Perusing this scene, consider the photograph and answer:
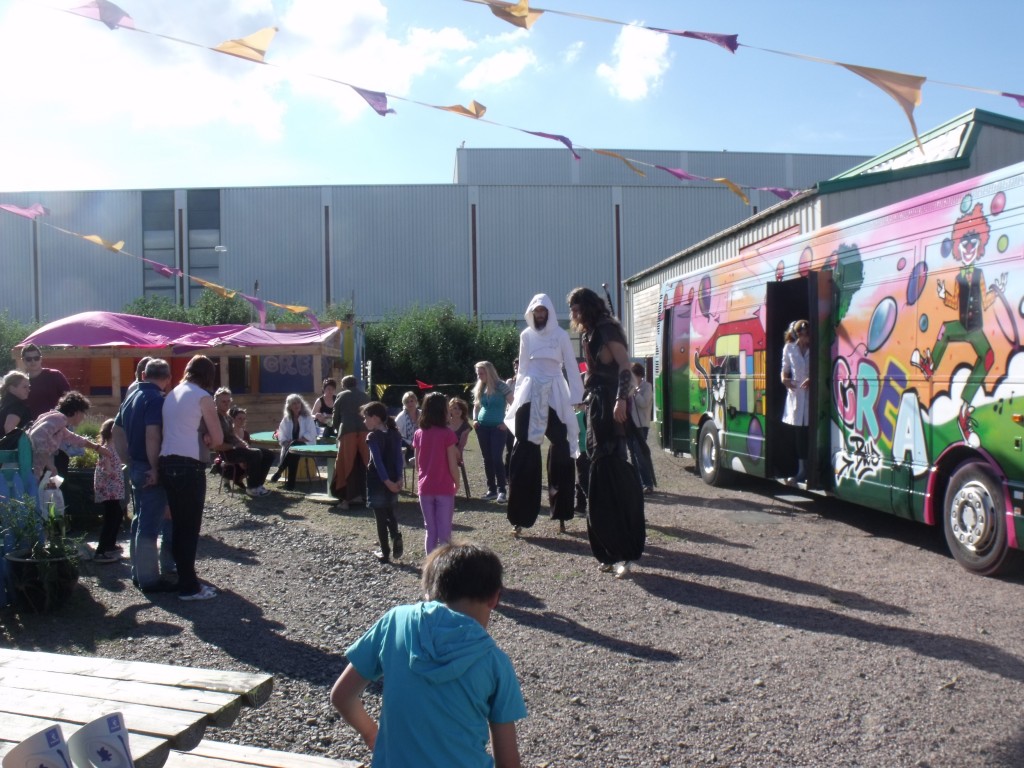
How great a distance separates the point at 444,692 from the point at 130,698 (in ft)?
3.86

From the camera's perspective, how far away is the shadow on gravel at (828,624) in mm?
4895

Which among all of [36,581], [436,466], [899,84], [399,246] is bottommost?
[36,581]

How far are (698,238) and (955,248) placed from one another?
37.3 metres

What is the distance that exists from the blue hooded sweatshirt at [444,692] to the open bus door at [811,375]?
23.9ft

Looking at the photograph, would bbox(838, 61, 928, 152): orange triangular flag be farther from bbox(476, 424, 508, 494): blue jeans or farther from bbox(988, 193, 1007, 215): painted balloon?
bbox(476, 424, 508, 494): blue jeans

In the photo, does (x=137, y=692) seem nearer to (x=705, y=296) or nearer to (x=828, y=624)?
(x=828, y=624)

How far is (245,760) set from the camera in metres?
2.94

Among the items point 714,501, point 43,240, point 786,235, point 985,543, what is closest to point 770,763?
point 985,543

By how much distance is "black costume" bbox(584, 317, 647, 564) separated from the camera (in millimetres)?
6734

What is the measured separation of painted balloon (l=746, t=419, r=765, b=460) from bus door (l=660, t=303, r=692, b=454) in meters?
2.45

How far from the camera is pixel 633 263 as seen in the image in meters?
43.1

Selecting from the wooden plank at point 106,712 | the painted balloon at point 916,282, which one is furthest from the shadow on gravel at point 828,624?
the wooden plank at point 106,712

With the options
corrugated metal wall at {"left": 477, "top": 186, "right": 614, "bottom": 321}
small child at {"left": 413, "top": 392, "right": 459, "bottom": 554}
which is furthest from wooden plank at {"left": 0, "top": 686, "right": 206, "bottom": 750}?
corrugated metal wall at {"left": 477, "top": 186, "right": 614, "bottom": 321}

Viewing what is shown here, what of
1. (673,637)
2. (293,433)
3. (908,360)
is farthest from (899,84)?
(293,433)
